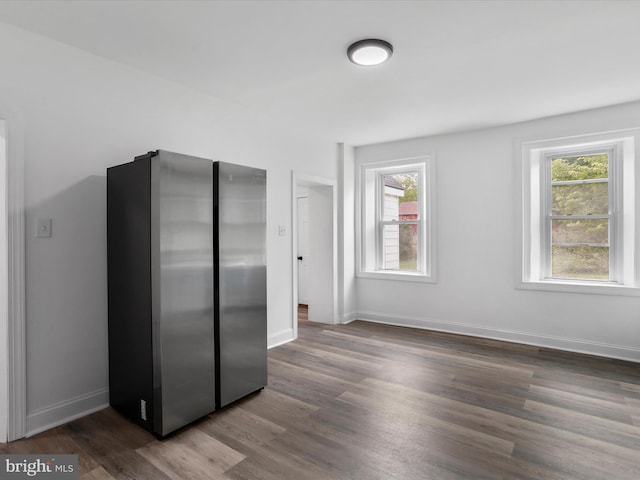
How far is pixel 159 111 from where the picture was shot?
9.74 ft

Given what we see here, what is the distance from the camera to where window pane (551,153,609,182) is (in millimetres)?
3896

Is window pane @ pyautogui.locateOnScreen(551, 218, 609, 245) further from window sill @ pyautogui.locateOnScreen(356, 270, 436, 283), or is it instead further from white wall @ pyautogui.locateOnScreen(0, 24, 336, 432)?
white wall @ pyautogui.locateOnScreen(0, 24, 336, 432)

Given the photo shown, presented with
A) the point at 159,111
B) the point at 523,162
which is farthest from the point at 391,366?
the point at 159,111

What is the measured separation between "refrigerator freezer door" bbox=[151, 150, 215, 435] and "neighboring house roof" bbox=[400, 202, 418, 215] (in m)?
3.29

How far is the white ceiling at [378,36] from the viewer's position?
210 centimetres

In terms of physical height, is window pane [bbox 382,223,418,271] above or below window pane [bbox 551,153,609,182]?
below

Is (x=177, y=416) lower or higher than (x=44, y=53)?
lower

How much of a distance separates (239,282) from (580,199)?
3.74 metres

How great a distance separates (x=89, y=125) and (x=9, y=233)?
87 cm

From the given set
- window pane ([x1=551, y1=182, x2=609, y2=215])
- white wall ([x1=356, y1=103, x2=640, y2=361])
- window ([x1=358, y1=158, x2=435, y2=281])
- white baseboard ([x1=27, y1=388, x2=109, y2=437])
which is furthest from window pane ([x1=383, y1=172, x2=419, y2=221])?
white baseboard ([x1=27, y1=388, x2=109, y2=437])

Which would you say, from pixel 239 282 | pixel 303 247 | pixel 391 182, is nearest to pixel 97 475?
pixel 239 282

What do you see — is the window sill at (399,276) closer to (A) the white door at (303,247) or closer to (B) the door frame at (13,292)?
(A) the white door at (303,247)

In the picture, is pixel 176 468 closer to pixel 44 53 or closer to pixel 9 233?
pixel 9 233

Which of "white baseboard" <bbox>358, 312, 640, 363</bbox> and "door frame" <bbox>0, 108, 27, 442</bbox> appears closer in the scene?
"door frame" <bbox>0, 108, 27, 442</bbox>
